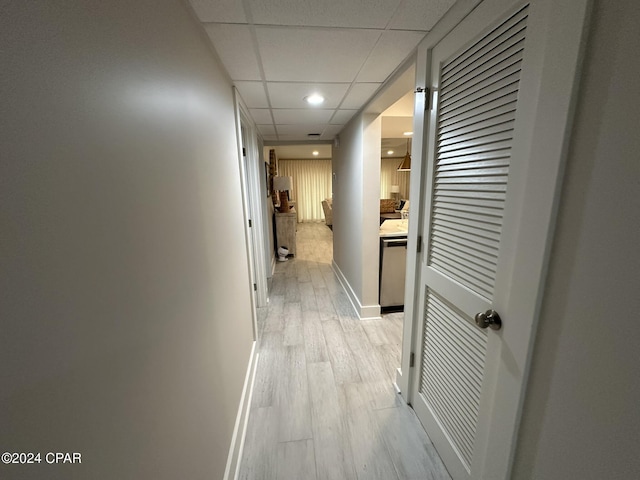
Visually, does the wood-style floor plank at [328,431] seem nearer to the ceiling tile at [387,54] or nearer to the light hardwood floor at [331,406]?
the light hardwood floor at [331,406]

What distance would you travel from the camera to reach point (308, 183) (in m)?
8.96

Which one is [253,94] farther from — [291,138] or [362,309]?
[362,309]

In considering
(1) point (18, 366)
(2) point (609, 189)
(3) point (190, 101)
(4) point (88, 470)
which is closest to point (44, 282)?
(1) point (18, 366)

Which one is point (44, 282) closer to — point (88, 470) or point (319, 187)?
point (88, 470)

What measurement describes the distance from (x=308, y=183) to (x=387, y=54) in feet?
25.0

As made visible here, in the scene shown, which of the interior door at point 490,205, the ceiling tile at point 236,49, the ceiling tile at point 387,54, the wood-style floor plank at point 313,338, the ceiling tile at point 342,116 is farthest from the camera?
the ceiling tile at point 342,116

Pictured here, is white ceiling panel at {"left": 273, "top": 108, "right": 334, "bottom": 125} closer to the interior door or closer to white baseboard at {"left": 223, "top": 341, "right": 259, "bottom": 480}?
the interior door

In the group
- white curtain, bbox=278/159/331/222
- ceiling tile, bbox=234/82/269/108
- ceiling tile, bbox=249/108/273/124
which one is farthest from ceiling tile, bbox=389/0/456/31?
white curtain, bbox=278/159/331/222

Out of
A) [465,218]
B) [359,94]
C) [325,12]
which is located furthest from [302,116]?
[465,218]

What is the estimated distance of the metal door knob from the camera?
2.92 feet

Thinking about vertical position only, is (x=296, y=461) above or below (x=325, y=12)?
below

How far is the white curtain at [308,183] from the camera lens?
8773 millimetres

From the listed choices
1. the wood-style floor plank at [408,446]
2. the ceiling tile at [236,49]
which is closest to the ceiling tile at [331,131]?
the ceiling tile at [236,49]

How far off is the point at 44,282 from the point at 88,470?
1.15 feet
